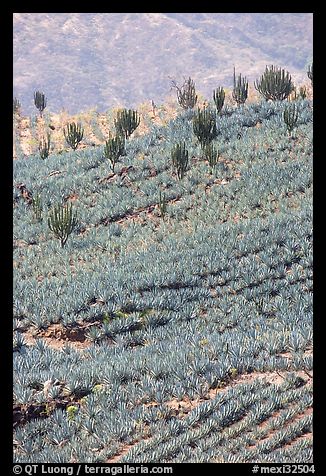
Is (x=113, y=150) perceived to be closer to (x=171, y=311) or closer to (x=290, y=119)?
(x=290, y=119)

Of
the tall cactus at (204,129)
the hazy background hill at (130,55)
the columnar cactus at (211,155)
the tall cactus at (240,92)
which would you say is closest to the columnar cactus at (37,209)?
the columnar cactus at (211,155)

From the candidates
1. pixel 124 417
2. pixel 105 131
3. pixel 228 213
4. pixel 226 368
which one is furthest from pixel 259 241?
pixel 105 131

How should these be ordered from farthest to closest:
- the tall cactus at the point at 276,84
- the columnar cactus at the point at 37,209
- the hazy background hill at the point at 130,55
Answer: the hazy background hill at the point at 130,55 < the tall cactus at the point at 276,84 < the columnar cactus at the point at 37,209

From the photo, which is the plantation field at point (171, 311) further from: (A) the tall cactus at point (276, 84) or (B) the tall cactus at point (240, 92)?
(B) the tall cactus at point (240, 92)

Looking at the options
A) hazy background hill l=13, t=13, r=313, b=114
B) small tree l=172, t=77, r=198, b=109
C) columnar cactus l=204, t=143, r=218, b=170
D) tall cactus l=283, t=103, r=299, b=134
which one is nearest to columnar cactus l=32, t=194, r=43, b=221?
columnar cactus l=204, t=143, r=218, b=170

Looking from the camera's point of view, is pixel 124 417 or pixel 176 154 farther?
pixel 176 154
